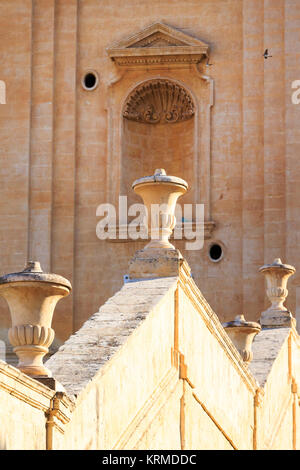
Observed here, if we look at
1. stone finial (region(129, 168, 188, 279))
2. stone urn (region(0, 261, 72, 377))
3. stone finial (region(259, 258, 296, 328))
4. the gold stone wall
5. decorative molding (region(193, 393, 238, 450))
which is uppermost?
the gold stone wall

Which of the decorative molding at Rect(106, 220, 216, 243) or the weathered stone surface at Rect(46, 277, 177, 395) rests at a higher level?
the decorative molding at Rect(106, 220, 216, 243)

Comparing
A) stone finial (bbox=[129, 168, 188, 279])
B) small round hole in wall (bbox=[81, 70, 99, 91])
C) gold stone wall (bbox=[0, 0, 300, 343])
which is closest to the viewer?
stone finial (bbox=[129, 168, 188, 279])

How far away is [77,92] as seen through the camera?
23.2 m

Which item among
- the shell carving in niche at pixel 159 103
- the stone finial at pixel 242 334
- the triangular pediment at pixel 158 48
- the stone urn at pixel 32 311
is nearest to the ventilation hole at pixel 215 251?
the shell carving in niche at pixel 159 103

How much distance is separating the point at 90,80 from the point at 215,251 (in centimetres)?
377

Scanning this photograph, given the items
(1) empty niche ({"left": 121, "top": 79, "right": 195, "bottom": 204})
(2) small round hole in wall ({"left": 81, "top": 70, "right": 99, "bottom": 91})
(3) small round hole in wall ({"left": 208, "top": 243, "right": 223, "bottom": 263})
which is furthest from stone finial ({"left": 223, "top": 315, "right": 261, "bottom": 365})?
(2) small round hole in wall ({"left": 81, "top": 70, "right": 99, "bottom": 91})

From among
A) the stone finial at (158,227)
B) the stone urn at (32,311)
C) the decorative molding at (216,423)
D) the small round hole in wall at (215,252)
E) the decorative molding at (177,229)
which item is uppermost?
the decorative molding at (177,229)

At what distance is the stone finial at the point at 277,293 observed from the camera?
50.5ft

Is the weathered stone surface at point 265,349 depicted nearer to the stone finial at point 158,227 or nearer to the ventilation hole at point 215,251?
the stone finial at point 158,227

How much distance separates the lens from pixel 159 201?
10.3 metres

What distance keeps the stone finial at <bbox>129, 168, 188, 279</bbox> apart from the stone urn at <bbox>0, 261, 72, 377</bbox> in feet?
8.25

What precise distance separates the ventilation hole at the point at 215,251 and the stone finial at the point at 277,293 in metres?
6.67

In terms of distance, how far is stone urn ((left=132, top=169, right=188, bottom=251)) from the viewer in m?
10.2

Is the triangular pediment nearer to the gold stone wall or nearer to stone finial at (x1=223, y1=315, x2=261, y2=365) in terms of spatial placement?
the gold stone wall
